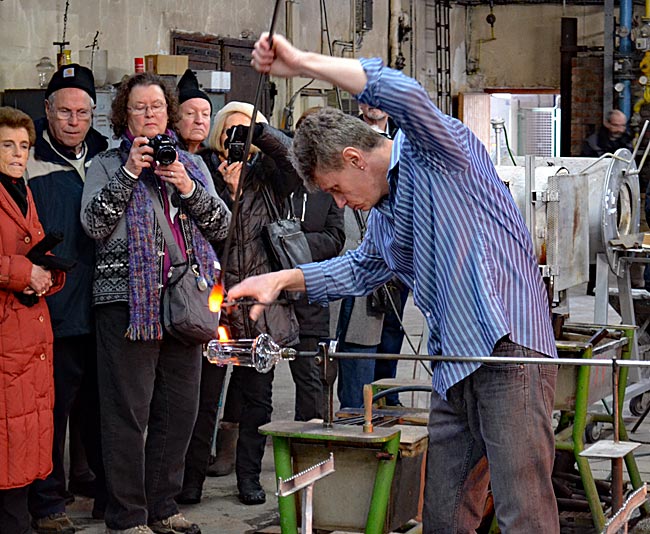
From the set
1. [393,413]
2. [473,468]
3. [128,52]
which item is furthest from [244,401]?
[128,52]

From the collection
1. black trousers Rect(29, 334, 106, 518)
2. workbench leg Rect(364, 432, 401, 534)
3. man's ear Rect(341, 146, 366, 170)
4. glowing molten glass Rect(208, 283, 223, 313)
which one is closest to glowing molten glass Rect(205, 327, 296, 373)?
glowing molten glass Rect(208, 283, 223, 313)

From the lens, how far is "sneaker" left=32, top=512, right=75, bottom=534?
4445 millimetres

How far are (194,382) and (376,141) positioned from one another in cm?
187

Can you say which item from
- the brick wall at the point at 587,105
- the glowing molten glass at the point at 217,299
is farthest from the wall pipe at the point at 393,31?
the glowing molten glass at the point at 217,299

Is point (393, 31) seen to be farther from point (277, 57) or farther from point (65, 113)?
point (277, 57)

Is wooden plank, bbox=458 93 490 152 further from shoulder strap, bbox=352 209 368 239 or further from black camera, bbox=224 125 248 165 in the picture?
black camera, bbox=224 125 248 165

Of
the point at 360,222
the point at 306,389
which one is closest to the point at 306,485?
the point at 306,389

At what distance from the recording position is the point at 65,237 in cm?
439

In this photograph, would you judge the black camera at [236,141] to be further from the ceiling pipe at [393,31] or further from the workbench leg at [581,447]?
the ceiling pipe at [393,31]

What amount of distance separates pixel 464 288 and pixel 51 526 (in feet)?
7.79

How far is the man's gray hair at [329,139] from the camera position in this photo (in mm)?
2740

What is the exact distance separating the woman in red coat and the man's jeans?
1655mm

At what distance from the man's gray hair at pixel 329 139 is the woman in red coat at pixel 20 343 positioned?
1.59 m

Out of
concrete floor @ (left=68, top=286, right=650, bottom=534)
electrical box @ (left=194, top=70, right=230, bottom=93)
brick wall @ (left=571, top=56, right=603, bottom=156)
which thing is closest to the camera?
concrete floor @ (left=68, top=286, right=650, bottom=534)
